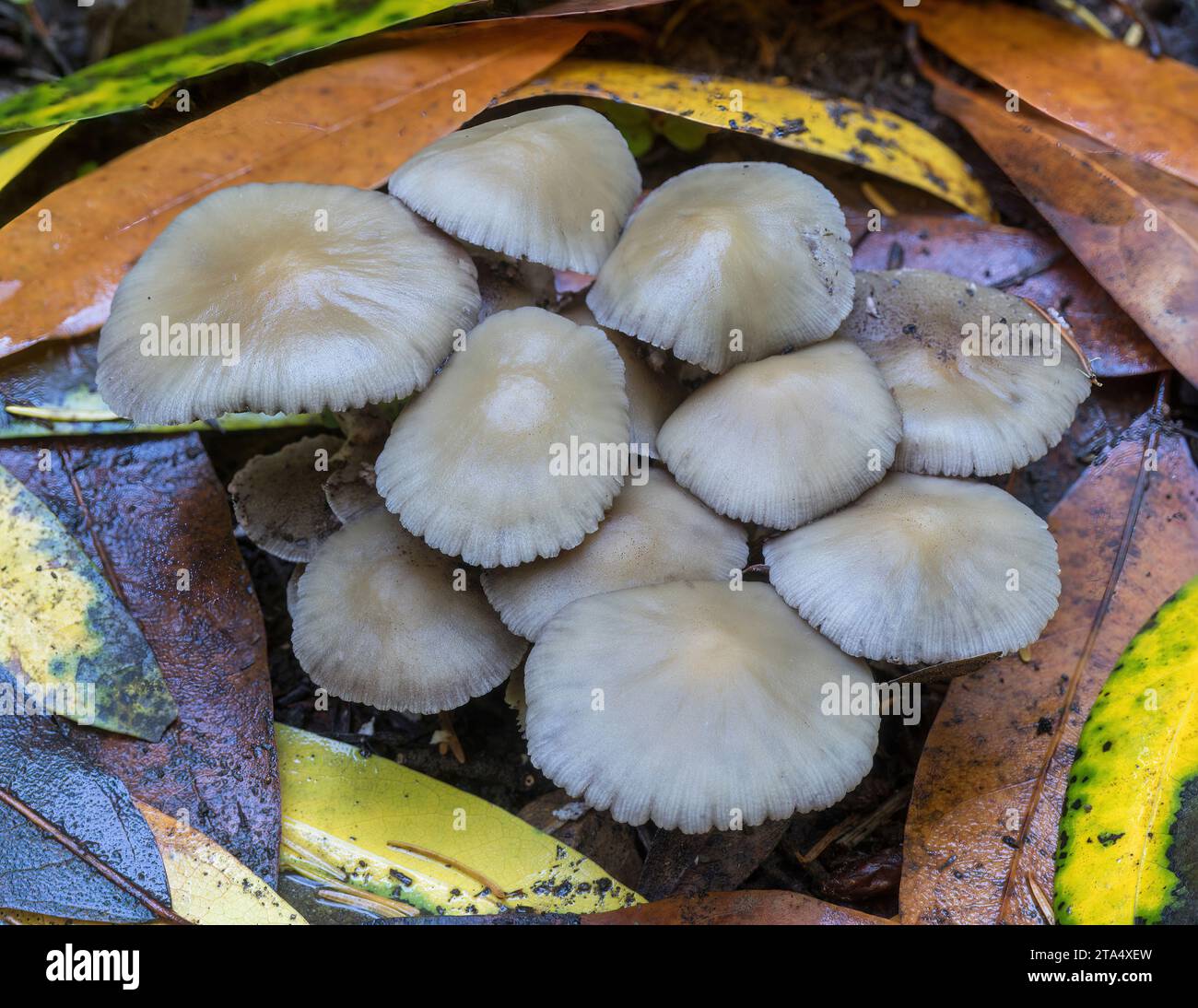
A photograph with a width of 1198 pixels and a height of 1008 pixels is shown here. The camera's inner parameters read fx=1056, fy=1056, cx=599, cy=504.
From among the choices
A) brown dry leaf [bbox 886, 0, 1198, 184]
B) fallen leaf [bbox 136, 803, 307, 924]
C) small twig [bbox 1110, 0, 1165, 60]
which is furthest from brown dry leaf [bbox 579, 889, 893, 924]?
small twig [bbox 1110, 0, 1165, 60]

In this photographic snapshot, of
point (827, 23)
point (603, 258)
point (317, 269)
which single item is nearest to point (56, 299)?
point (317, 269)

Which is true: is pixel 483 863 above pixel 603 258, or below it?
below

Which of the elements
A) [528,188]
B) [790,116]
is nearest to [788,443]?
[528,188]

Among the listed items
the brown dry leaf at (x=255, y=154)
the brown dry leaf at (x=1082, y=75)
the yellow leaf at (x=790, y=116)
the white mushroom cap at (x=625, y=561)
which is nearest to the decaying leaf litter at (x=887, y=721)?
the yellow leaf at (x=790, y=116)

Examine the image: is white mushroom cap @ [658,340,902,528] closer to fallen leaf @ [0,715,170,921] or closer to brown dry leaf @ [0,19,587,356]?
brown dry leaf @ [0,19,587,356]

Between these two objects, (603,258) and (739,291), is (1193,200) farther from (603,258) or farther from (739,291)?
(603,258)

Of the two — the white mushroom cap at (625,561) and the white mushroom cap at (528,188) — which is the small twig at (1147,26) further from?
the white mushroom cap at (625,561)
